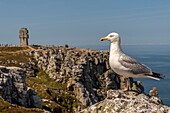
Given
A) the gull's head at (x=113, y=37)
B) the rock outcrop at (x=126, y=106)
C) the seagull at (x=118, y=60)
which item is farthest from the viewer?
the gull's head at (x=113, y=37)

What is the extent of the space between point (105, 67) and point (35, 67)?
22633 millimetres

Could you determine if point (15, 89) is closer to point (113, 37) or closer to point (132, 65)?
point (132, 65)

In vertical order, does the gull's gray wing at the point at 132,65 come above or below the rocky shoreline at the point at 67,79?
above

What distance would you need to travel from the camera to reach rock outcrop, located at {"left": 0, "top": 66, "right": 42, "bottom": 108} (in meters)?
36.0

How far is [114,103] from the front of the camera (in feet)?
47.4

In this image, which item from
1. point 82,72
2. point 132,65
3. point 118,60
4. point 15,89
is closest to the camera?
point 118,60

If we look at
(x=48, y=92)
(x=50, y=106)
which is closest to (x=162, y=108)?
(x=50, y=106)

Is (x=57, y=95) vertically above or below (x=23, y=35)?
below

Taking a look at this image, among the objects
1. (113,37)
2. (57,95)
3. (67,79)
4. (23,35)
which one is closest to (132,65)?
(113,37)

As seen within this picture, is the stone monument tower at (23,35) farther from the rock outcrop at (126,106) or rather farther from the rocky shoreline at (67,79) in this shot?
the rock outcrop at (126,106)

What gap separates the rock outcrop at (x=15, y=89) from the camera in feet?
118

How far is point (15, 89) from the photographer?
3834cm

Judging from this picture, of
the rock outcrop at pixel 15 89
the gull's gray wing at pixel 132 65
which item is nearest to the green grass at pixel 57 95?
the rock outcrop at pixel 15 89

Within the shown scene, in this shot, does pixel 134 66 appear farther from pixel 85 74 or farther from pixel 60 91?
pixel 85 74
